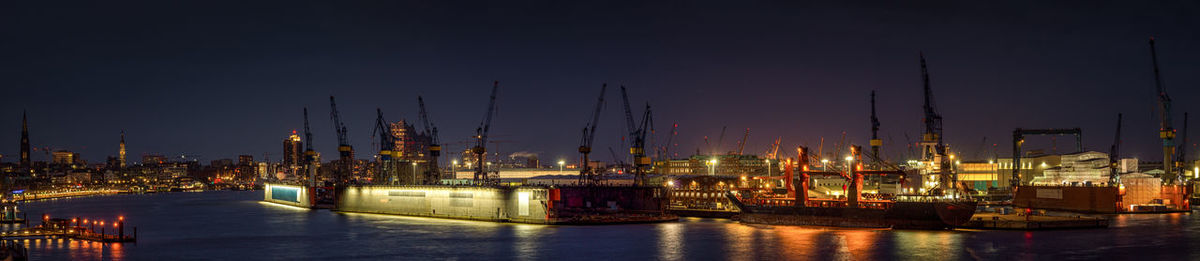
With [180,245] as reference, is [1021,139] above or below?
above

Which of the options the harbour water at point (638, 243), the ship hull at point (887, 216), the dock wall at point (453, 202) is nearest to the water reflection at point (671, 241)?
the harbour water at point (638, 243)

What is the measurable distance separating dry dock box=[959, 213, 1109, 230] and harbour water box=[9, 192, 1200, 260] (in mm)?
1747

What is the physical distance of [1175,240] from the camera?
66.7 meters

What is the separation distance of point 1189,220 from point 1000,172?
228 ft

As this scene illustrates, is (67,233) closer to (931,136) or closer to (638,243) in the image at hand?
(638,243)

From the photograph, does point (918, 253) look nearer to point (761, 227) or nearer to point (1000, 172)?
point (761, 227)

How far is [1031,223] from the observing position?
76.0 metres

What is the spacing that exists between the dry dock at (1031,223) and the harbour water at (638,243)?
1.75m

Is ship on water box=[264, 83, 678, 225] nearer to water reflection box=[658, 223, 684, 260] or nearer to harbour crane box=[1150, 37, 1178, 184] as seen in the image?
water reflection box=[658, 223, 684, 260]

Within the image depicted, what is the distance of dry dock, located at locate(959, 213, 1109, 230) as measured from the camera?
7581 centimetres

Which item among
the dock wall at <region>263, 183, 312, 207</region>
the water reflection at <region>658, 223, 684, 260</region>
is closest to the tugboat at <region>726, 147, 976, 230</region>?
the water reflection at <region>658, 223, 684, 260</region>

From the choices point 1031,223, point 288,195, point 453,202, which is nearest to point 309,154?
point 288,195

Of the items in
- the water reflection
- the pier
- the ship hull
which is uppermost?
the ship hull

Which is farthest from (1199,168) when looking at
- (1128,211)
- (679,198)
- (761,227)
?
(761,227)
